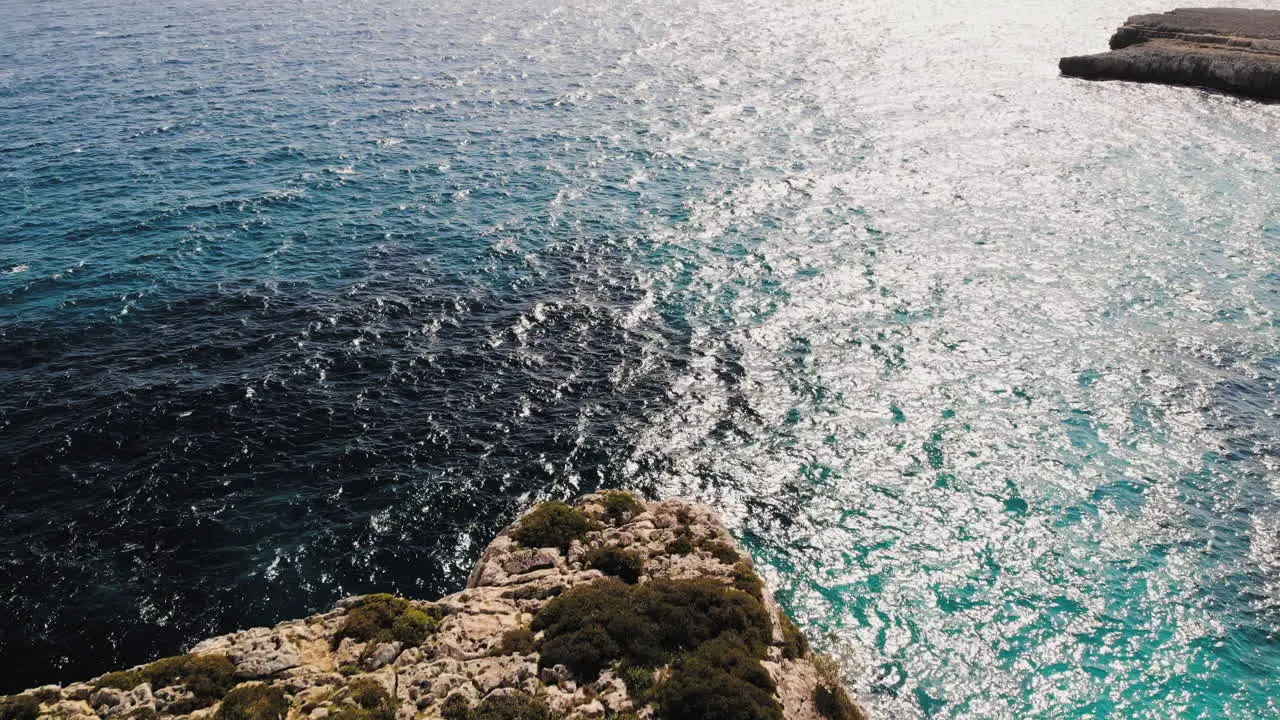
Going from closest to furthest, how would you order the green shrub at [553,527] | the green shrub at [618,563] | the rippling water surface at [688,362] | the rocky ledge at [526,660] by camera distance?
the rocky ledge at [526,660], the green shrub at [618,563], the green shrub at [553,527], the rippling water surface at [688,362]

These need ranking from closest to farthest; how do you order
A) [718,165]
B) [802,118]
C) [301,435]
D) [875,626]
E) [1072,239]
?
[875,626] < [301,435] < [1072,239] < [718,165] < [802,118]

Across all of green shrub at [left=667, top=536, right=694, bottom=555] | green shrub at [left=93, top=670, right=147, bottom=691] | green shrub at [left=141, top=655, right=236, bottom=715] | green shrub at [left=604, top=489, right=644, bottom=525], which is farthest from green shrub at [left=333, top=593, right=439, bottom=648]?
green shrub at [left=667, top=536, right=694, bottom=555]

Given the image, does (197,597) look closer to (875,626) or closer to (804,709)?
(804,709)

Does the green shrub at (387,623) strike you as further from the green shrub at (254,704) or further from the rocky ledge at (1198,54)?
the rocky ledge at (1198,54)

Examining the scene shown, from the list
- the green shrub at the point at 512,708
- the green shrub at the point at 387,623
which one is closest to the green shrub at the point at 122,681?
the green shrub at the point at 387,623

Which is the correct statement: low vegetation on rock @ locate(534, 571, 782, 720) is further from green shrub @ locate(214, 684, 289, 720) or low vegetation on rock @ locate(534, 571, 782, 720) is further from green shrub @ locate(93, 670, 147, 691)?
green shrub @ locate(93, 670, 147, 691)

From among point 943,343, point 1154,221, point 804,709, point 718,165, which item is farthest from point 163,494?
point 1154,221
